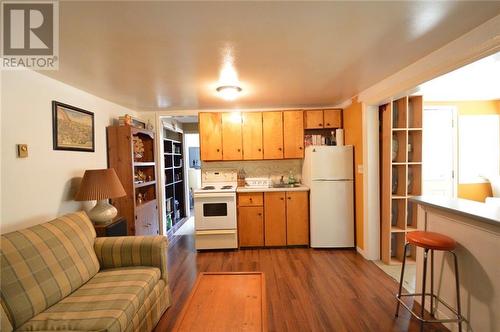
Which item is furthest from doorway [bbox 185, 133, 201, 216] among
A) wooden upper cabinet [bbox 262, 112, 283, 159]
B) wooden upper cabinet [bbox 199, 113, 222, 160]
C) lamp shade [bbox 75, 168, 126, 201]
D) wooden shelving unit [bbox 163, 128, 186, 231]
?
lamp shade [bbox 75, 168, 126, 201]

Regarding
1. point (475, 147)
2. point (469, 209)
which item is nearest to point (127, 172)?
point (469, 209)

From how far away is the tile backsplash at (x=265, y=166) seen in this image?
4051 mm

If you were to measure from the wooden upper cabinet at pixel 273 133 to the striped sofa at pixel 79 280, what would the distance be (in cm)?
224

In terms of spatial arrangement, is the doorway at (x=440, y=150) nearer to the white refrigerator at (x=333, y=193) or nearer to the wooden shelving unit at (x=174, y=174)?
the white refrigerator at (x=333, y=193)

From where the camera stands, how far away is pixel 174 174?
513 cm

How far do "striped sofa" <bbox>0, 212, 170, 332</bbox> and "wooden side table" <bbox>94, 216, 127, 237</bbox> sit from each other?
8.3 inches

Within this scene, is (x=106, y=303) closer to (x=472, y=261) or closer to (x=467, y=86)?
(x=472, y=261)

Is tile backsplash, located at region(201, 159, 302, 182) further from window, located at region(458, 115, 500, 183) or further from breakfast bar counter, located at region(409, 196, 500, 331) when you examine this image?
window, located at region(458, 115, 500, 183)

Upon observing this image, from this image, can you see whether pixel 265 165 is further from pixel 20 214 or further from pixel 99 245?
pixel 20 214

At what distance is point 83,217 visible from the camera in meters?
2.09

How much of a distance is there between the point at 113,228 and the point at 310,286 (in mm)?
2187

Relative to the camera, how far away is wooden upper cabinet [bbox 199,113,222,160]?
371 centimetres

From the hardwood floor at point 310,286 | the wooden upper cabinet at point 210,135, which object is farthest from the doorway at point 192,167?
the hardwood floor at point 310,286

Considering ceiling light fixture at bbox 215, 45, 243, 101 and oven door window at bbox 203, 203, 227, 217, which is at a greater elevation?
ceiling light fixture at bbox 215, 45, 243, 101
